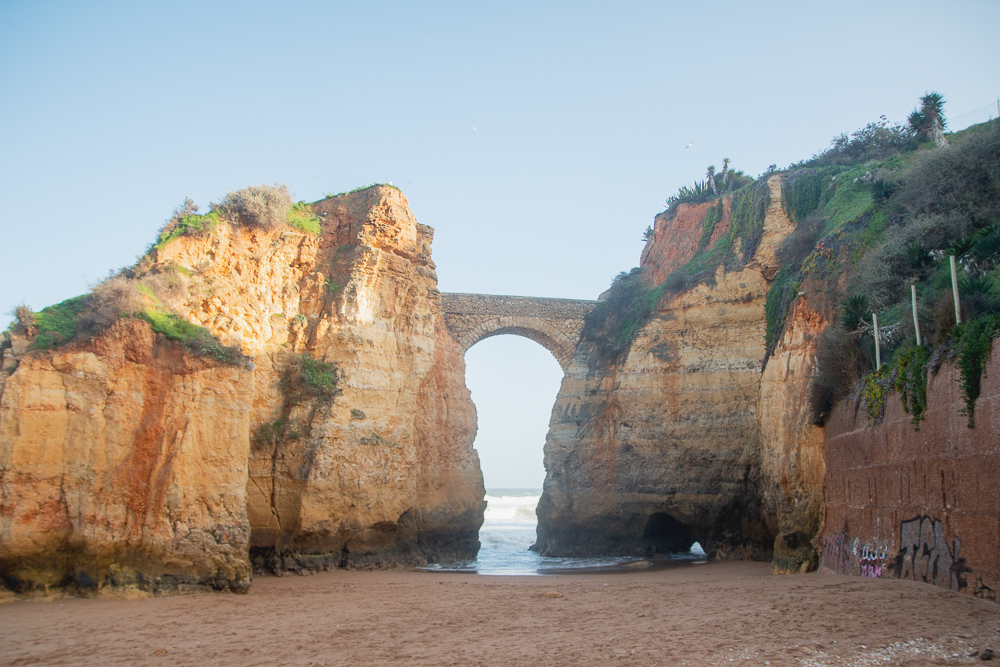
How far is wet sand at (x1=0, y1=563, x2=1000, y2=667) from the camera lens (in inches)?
284

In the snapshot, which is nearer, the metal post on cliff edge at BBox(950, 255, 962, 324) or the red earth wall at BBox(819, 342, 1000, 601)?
the red earth wall at BBox(819, 342, 1000, 601)

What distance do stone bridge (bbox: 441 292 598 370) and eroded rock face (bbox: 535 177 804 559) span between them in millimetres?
1431

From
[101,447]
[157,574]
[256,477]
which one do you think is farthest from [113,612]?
[256,477]

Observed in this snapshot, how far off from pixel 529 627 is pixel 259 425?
8245 millimetres

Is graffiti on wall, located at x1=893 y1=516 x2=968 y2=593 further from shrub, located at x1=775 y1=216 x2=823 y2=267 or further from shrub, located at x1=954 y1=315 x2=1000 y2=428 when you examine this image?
shrub, located at x1=775 y1=216 x2=823 y2=267

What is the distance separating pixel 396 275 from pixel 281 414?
4.34m

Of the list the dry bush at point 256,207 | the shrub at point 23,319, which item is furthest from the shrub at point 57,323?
the dry bush at point 256,207

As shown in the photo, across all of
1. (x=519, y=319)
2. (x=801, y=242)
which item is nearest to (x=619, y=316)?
(x=519, y=319)

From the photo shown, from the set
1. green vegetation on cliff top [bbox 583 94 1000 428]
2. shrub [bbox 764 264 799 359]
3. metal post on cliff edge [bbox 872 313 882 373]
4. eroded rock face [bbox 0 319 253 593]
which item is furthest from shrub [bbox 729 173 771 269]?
eroded rock face [bbox 0 319 253 593]

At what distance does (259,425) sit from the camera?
50.0 feet

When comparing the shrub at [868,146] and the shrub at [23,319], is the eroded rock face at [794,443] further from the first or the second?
the shrub at [23,319]

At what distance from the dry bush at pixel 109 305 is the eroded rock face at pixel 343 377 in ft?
4.19

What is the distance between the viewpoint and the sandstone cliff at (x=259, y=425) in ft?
36.9

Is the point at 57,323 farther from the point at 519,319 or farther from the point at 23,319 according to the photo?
the point at 519,319
